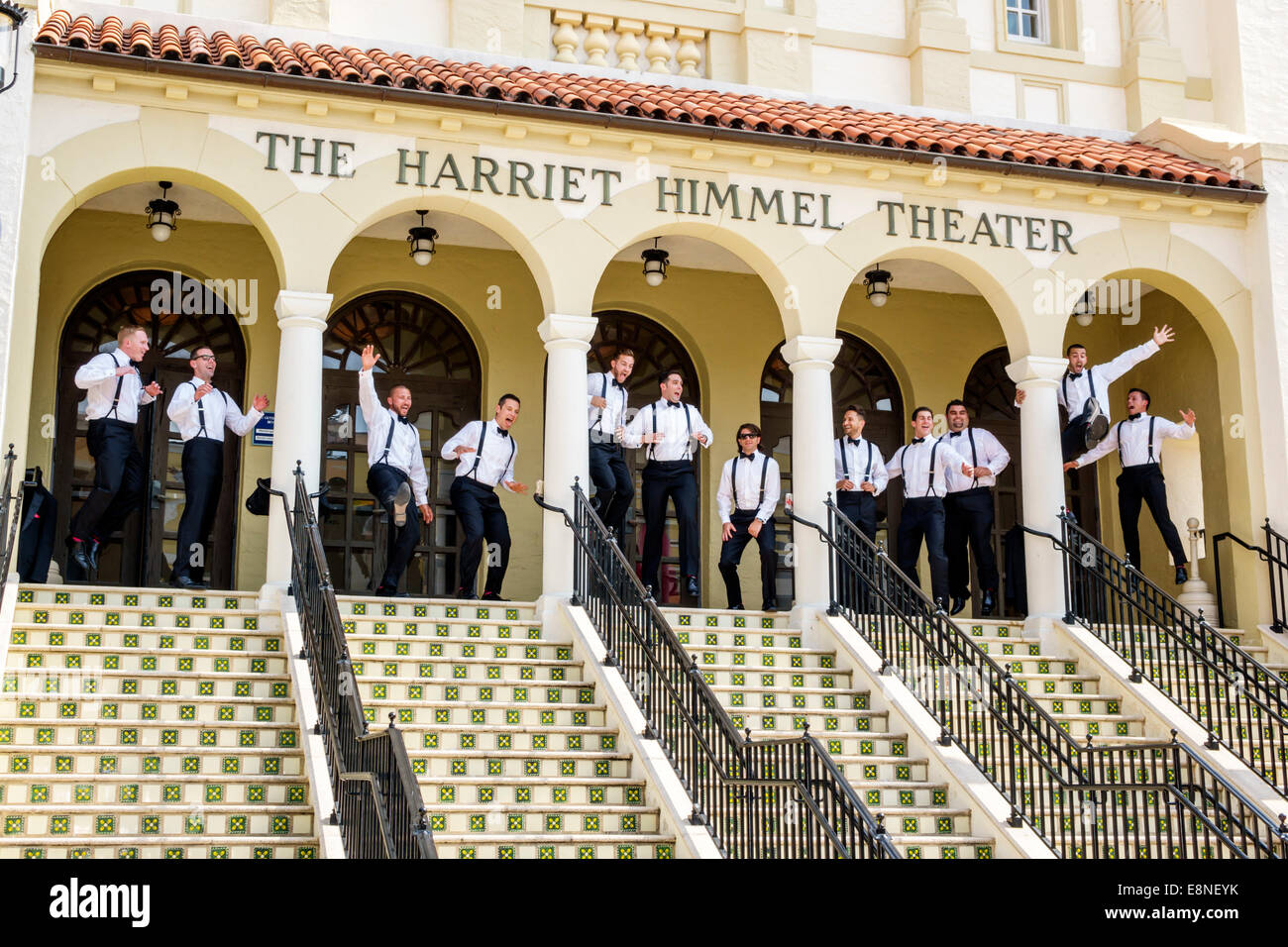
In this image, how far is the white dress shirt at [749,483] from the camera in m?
13.9

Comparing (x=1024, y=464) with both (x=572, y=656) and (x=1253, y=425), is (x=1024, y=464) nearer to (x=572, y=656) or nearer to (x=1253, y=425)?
(x=1253, y=425)

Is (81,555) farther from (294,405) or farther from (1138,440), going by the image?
(1138,440)

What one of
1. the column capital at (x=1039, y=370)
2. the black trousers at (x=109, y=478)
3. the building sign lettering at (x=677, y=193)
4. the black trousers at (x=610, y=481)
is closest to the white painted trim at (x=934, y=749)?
the black trousers at (x=610, y=481)

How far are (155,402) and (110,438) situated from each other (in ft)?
8.64

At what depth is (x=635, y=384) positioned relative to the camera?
1636 centimetres

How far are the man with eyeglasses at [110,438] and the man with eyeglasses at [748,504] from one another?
5.01m

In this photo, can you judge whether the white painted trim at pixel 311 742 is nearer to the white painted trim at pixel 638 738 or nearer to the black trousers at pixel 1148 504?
the white painted trim at pixel 638 738

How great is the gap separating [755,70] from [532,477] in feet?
15.5

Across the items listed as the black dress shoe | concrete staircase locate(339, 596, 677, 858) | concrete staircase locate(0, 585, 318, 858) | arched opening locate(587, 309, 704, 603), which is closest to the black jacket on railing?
the black dress shoe

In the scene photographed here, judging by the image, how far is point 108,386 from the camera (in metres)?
12.3

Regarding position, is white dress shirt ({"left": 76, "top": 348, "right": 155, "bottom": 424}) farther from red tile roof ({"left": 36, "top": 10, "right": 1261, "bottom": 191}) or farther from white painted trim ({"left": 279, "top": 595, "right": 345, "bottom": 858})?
red tile roof ({"left": 36, "top": 10, "right": 1261, "bottom": 191})

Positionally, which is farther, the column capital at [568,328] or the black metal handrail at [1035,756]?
the column capital at [568,328]

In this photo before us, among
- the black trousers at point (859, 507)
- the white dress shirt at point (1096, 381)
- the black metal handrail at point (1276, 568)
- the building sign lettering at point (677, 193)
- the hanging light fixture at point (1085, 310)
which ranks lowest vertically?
the black metal handrail at point (1276, 568)
